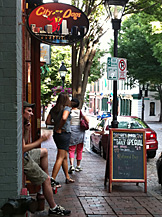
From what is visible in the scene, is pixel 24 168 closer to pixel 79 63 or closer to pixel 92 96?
pixel 79 63

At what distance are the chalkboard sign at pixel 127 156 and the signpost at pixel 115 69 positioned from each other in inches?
114

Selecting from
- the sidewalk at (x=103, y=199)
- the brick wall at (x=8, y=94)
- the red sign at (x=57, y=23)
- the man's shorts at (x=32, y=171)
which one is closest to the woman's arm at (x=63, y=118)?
the sidewalk at (x=103, y=199)

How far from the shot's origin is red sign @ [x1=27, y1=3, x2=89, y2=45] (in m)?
6.49

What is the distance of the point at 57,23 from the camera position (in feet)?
22.3

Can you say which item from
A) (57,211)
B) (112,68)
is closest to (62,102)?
(57,211)

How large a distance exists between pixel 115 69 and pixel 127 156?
3.42 meters

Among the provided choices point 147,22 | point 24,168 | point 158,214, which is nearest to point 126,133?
point 158,214

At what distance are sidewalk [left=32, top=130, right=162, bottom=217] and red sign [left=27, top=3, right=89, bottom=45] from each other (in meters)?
2.73

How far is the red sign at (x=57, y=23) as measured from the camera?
6492mm

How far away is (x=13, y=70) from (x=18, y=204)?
1.26 m

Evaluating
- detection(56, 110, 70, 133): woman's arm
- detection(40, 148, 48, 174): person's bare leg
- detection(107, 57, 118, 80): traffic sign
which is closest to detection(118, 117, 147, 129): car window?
detection(107, 57, 118, 80): traffic sign

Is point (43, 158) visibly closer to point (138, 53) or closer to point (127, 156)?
point (127, 156)

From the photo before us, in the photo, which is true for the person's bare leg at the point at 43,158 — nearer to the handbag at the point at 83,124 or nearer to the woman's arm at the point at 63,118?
the woman's arm at the point at 63,118

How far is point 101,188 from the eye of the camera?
7.41m
